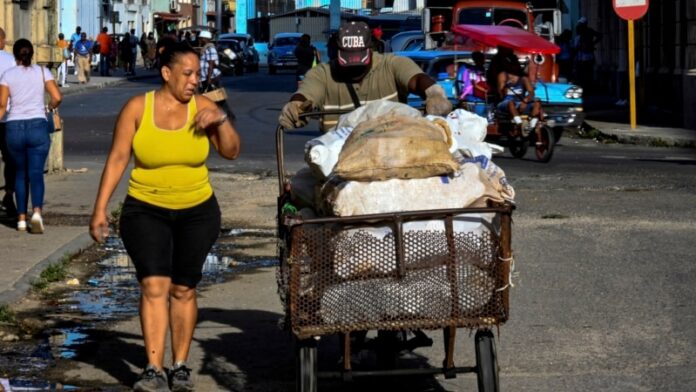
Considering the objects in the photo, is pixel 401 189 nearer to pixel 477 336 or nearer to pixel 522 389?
pixel 477 336

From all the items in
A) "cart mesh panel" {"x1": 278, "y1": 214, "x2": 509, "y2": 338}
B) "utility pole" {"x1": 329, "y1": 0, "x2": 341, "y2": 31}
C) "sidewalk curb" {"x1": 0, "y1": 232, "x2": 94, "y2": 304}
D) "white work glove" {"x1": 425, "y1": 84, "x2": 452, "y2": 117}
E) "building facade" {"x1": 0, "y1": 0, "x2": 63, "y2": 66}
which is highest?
"utility pole" {"x1": 329, "y1": 0, "x2": 341, "y2": 31}

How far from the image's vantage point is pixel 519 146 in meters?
21.4

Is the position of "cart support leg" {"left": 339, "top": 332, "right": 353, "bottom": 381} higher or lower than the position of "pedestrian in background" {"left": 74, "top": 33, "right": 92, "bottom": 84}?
lower

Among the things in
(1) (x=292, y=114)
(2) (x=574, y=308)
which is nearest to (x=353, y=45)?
(1) (x=292, y=114)

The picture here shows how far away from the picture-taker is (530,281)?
1082cm

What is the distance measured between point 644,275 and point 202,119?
4.76 m

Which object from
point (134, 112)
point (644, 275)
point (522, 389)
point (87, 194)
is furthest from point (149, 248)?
point (87, 194)

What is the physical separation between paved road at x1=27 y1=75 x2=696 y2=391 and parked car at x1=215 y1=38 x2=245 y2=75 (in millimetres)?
42019

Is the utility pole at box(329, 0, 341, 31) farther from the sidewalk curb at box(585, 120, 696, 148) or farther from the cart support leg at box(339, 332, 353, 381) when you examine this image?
the cart support leg at box(339, 332, 353, 381)

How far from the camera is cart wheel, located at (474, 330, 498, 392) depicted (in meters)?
6.44

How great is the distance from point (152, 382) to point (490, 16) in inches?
972

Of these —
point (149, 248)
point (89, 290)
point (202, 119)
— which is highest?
point (202, 119)

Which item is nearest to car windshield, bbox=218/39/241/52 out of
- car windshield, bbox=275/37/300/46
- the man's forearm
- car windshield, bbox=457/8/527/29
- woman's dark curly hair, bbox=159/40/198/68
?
car windshield, bbox=275/37/300/46

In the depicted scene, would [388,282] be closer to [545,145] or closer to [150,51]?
[545,145]
